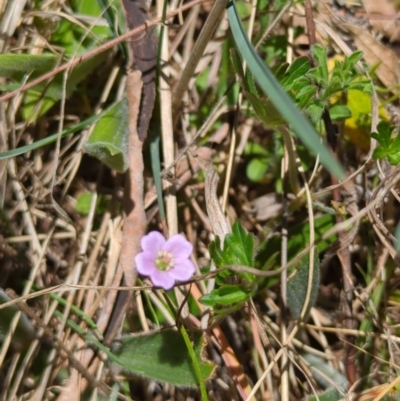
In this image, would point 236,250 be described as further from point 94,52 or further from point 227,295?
point 94,52

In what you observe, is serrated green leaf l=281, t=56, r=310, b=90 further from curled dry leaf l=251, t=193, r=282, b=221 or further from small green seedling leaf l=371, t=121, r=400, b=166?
curled dry leaf l=251, t=193, r=282, b=221

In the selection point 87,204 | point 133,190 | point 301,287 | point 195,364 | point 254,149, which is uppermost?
point 254,149

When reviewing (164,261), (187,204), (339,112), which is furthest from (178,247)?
(339,112)

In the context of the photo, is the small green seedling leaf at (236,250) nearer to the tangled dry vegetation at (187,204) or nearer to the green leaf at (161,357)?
the tangled dry vegetation at (187,204)

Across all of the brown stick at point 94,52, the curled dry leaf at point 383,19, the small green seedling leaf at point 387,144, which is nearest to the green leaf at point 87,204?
the brown stick at point 94,52

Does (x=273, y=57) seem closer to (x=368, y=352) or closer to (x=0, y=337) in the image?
(x=368, y=352)

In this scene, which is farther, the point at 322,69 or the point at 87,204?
the point at 87,204

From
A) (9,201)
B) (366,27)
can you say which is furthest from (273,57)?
(9,201)
